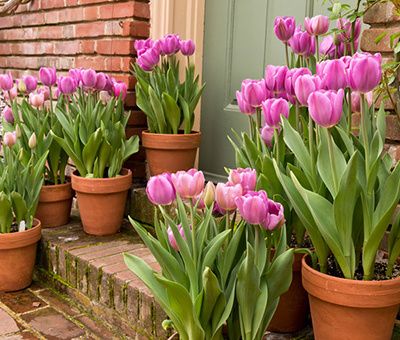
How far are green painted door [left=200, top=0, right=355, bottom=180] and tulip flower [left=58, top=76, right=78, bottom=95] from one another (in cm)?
73

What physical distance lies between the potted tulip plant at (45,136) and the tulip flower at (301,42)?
138 cm

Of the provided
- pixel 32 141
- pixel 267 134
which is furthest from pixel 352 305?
pixel 32 141

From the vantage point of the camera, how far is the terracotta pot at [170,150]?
2.56m

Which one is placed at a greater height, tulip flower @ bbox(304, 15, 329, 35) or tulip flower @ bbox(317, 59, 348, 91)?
tulip flower @ bbox(304, 15, 329, 35)

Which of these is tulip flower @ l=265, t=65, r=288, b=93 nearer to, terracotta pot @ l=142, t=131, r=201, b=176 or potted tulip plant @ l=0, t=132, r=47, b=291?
terracotta pot @ l=142, t=131, r=201, b=176

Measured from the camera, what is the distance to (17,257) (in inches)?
92.9

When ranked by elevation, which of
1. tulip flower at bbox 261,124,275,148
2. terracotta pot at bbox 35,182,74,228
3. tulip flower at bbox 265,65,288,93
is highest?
tulip flower at bbox 265,65,288,93

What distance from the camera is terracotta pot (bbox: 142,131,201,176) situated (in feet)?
8.41

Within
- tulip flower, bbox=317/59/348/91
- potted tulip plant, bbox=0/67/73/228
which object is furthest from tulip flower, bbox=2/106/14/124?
tulip flower, bbox=317/59/348/91

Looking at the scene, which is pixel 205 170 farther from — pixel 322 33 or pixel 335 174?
pixel 335 174

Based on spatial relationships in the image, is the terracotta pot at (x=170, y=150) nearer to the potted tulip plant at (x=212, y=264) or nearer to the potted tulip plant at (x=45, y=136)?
the potted tulip plant at (x=45, y=136)

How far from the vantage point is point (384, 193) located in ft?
4.44

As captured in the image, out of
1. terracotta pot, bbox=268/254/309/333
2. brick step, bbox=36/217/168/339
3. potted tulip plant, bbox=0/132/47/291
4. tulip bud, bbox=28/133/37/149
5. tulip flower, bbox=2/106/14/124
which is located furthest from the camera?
tulip flower, bbox=2/106/14/124

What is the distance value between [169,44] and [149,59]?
0.38ft
